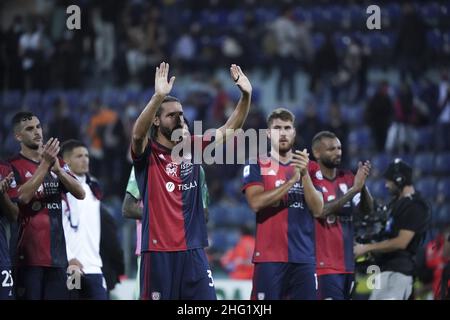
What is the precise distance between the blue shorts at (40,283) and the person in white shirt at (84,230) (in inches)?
33.7

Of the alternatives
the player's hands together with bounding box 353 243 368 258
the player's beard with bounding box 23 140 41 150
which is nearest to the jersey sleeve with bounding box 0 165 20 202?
the player's beard with bounding box 23 140 41 150

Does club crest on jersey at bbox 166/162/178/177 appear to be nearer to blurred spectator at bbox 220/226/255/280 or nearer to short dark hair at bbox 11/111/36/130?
short dark hair at bbox 11/111/36/130

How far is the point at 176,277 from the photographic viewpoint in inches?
338

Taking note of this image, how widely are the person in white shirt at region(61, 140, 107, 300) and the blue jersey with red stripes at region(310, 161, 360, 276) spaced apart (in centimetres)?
242

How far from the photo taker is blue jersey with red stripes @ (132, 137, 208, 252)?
8648 mm

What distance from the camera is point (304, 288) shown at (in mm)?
9508

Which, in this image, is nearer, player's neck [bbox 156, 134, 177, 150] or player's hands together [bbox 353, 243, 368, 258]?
player's neck [bbox 156, 134, 177, 150]

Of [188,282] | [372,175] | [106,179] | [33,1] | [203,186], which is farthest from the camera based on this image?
[33,1]

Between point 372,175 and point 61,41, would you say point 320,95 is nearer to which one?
point 372,175

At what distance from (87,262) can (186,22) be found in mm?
14002

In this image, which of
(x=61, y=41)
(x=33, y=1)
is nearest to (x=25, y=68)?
(x=61, y=41)

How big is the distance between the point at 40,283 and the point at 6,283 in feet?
1.84

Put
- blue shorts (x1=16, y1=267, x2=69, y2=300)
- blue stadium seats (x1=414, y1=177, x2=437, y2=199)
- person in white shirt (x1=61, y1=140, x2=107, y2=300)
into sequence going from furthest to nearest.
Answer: blue stadium seats (x1=414, y1=177, x2=437, y2=199), person in white shirt (x1=61, y1=140, x2=107, y2=300), blue shorts (x1=16, y1=267, x2=69, y2=300)

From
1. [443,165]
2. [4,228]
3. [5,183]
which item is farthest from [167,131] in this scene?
[443,165]
